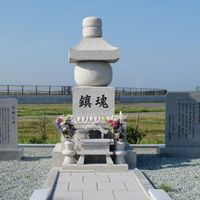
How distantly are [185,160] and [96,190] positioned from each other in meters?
4.55

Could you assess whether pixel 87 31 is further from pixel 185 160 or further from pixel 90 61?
pixel 185 160

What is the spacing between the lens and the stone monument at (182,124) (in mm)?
11328

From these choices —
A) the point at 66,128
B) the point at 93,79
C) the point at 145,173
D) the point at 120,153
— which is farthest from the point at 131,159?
the point at 93,79

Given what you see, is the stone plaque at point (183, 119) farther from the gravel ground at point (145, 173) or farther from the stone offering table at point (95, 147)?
the stone offering table at point (95, 147)

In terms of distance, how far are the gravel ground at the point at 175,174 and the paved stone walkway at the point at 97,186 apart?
0.60 metres

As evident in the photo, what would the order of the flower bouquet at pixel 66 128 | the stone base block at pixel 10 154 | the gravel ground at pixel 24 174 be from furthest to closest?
→ the stone base block at pixel 10 154
the flower bouquet at pixel 66 128
the gravel ground at pixel 24 174

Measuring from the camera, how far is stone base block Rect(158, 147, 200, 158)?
37.0 feet

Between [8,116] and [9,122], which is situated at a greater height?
[8,116]

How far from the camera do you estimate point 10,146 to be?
1080 cm

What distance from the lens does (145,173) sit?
885 cm

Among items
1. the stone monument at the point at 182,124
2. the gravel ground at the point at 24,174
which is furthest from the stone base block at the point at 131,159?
the stone monument at the point at 182,124

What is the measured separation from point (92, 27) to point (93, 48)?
2.08ft

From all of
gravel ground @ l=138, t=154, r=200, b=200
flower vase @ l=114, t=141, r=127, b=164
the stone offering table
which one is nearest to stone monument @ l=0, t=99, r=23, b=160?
the stone offering table

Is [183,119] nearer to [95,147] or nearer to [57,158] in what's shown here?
[95,147]
